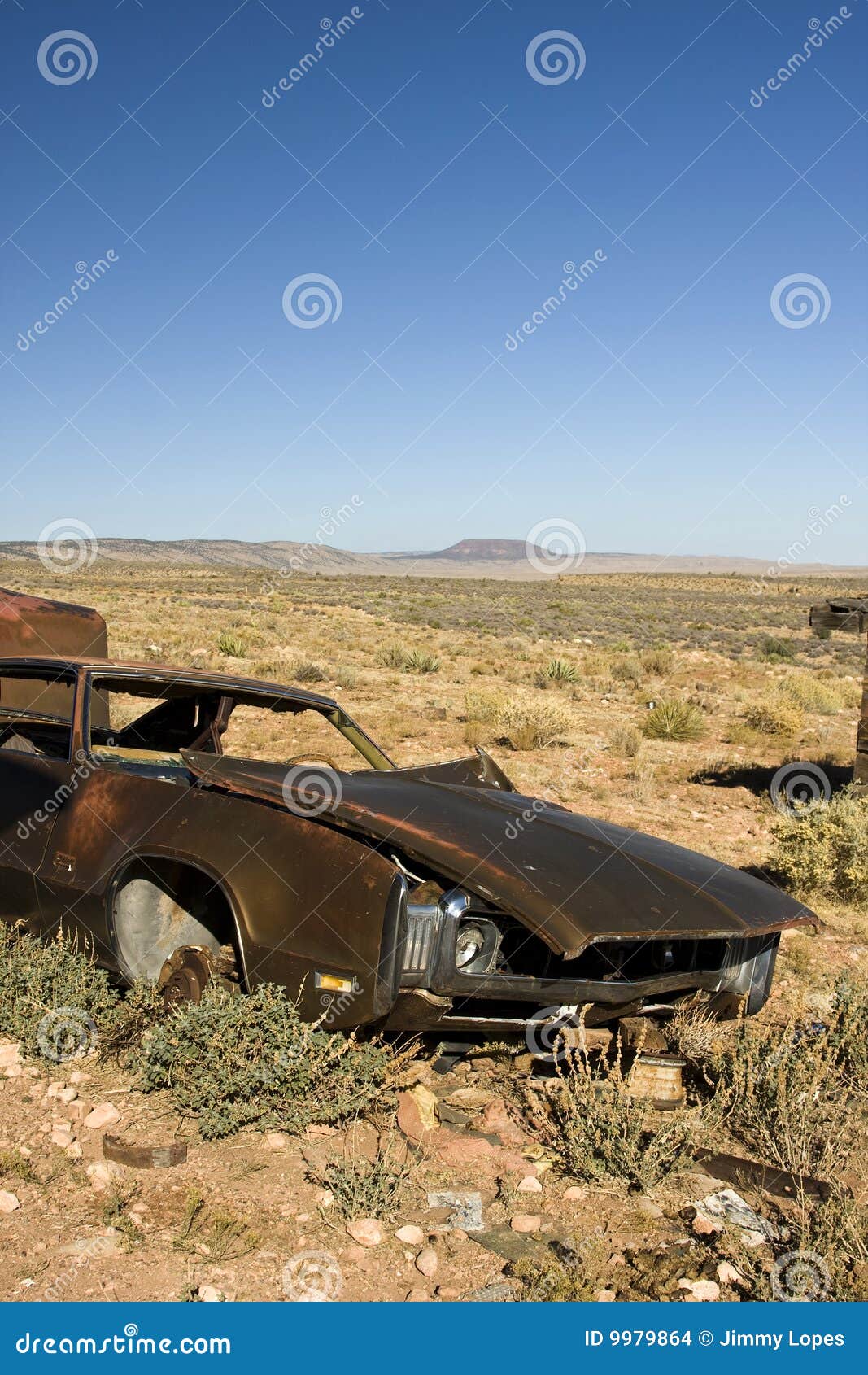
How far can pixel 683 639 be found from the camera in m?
38.4

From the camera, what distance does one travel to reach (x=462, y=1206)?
3363mm

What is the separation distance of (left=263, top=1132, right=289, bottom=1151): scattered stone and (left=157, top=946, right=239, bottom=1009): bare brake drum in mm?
609

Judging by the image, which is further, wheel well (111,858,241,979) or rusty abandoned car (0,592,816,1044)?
wheel well (111,858,241,979)

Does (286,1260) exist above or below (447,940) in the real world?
below

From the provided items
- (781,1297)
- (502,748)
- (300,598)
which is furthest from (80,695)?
(300,598)

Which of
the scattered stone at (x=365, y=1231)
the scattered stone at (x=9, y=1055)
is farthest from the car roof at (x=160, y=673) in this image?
the scattered stone at (x=365, y=1231)

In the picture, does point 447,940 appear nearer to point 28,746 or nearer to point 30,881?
point 30,881

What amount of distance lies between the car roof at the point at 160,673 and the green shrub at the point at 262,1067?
73.2 inches

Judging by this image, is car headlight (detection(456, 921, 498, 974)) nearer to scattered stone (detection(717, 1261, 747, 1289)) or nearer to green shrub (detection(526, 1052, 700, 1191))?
green shrub (detection(526, 1052, 700, 1191))

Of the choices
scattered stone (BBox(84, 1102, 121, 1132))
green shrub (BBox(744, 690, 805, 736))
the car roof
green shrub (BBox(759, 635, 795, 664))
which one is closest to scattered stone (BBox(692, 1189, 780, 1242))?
scattered stone (BBox(84, 1102, 121, 1132))

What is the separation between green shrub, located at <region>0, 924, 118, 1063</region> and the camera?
419 centimetres

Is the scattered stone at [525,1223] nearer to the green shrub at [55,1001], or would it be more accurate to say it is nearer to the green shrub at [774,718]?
the green shrub at [55,1001]

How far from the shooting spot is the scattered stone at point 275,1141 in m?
3.64

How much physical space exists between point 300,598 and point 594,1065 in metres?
44.0
